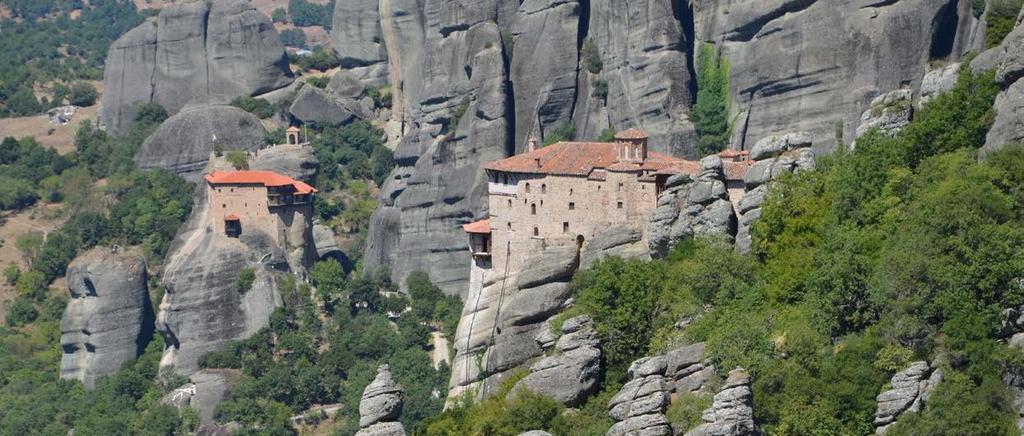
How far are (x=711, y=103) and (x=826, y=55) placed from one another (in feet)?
25.2

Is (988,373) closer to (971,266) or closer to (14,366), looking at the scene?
(971,266)

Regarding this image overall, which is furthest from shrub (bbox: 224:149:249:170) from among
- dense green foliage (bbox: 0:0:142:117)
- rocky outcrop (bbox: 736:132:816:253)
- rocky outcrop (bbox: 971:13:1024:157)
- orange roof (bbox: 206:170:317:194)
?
rocky outcrop (bbox: 971:13:1024:157)

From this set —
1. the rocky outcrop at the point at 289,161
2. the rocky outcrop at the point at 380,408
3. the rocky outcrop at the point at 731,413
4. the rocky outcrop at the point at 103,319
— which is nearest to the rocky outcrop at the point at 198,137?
the rocky outcrop at the point at 289,161

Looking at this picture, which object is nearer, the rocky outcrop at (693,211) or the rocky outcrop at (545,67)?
the rocky outcrop at (693,211)

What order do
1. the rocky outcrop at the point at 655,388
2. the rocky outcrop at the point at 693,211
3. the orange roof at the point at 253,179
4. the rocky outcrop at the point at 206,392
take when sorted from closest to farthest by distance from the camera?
the rocky outcrop at the point at 655,388 → the rocky outcrop at the point at 693,211 → the rocky outcrop at the point at 206,392 → the orange roof at the point at 253,179

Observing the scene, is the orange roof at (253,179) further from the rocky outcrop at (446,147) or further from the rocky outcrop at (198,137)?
the rocky outcrop at (198,137)

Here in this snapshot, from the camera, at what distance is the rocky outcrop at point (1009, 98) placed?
203ft

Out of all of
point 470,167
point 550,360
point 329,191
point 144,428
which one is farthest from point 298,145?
point 550,360

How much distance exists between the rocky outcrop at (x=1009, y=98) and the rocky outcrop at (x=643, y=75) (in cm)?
3720

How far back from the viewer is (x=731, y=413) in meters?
58.5

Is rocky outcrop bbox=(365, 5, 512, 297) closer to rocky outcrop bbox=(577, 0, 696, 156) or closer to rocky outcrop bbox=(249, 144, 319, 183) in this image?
rocky outcrop bbox=(249, 144, 319, 183)

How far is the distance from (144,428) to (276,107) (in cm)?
3220

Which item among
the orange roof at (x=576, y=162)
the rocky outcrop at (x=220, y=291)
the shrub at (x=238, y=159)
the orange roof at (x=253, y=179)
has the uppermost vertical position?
the orange roof at (x=576, y=162)

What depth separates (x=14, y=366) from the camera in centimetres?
11350
